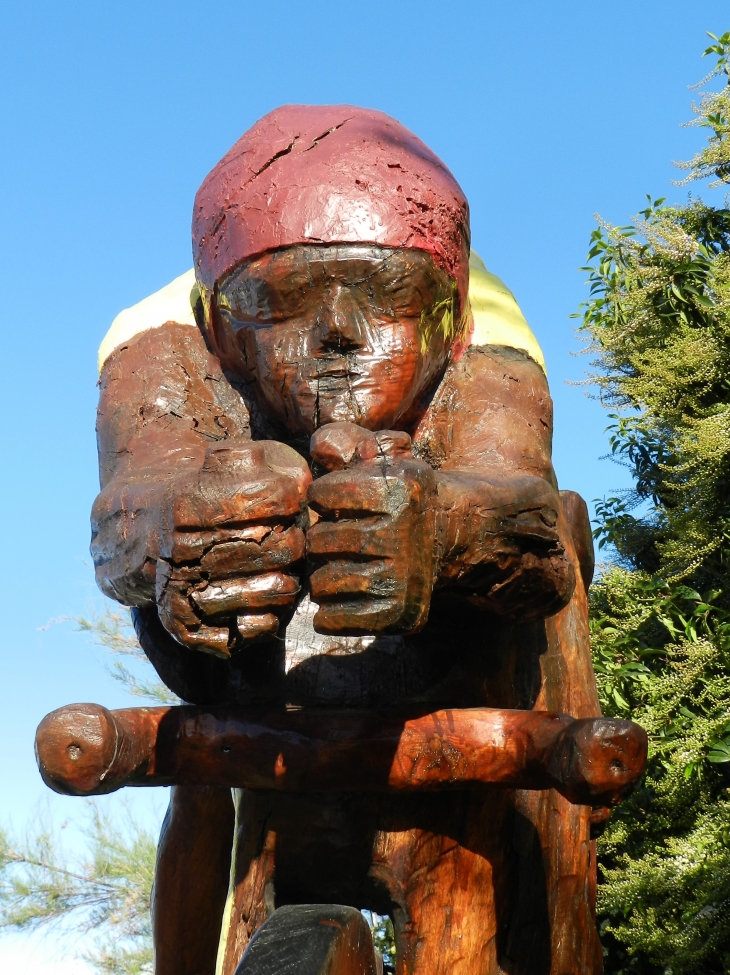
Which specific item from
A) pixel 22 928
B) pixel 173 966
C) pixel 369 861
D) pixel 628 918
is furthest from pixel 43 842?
pixel 369 861

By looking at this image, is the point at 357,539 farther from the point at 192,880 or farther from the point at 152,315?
the point at 192,880

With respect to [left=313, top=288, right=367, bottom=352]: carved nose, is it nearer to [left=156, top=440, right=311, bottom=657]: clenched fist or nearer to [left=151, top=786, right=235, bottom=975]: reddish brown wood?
[left=156, top=440, right=311, bottom=657]: clenched fist

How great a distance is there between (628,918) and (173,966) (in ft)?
6.72

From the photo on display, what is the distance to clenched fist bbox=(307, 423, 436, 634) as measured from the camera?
63.4 inches

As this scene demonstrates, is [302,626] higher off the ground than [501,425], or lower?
lower

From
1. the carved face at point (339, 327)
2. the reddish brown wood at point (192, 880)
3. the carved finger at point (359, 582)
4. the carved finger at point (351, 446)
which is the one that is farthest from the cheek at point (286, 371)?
the reddish brown wood at point (192, 880)

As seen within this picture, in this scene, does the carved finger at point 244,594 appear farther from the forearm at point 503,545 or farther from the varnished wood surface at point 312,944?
the varnished wood surface at point 312,944

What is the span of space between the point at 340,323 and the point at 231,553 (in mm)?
518

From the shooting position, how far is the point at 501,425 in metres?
2.14

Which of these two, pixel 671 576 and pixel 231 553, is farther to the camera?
pixel 671 576

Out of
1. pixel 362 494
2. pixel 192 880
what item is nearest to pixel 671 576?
pixel 192 880

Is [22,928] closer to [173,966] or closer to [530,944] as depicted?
[173,966]

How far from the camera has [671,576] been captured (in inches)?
170

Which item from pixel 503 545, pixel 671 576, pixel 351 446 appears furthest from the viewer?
pixel 671 576
